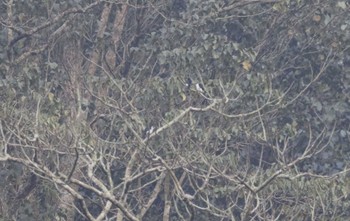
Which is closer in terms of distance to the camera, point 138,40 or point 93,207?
point 93,207

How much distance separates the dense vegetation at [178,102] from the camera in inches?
411

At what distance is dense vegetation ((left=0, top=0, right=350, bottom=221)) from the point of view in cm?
1045

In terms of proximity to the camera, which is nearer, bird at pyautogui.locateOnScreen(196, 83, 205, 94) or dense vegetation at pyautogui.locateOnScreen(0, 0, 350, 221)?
dense vegetation at pyautogui.locateOnScreen(0, 0, 350, 221)

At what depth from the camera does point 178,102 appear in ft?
38.5

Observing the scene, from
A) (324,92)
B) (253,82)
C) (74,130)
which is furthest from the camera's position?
(324,92)

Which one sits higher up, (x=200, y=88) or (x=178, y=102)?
(x=200, y=88)

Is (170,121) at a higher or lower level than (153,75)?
higher

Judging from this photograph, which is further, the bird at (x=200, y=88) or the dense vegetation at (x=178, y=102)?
the bird at (x=200, y=88)

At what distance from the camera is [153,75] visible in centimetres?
1280

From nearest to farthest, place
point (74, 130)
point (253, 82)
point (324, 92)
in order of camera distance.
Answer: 1. point (74, 130)
2. point (253, 82)
3. point (324, 92)

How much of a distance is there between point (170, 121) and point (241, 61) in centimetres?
197

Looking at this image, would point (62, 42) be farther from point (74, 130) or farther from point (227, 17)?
point (74, 130)

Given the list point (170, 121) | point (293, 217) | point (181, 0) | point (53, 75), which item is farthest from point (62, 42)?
point (293, 217)

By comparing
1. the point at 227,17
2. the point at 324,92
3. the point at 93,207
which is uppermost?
the point at 227,17
